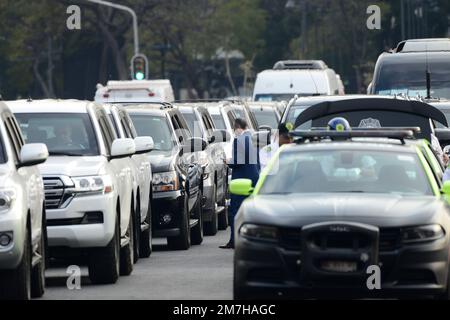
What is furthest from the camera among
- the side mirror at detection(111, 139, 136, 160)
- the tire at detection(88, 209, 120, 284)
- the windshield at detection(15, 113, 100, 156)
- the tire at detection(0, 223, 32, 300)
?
the windshield at detection(15, 113, 100, 156)

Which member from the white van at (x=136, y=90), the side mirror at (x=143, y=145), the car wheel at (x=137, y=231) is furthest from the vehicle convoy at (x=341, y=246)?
the white van at (x=136, y=90)

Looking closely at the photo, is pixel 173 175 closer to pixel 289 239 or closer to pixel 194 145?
pixel 194 145

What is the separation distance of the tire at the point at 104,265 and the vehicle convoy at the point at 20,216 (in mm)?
1285

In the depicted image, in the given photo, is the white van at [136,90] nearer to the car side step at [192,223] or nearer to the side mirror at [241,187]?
the car side step at [192,223]

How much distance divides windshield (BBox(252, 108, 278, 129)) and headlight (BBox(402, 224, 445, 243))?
24207 millimetres

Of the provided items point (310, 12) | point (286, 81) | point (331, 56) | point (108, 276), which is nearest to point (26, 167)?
point (108, 276)

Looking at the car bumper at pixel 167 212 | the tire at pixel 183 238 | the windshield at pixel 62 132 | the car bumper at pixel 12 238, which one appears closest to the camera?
the car bumper at pixel 12 238

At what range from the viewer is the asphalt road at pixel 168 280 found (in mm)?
15156

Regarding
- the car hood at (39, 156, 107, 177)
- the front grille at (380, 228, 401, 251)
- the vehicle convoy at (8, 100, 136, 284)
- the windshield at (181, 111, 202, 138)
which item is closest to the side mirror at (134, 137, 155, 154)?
the vehicle convoy at (8, 100, 136, 284)

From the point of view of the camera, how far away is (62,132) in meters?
17.5

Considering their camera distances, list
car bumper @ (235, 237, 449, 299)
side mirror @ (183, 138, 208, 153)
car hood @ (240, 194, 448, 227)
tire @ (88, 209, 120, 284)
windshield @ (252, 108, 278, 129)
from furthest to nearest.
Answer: windshield @ (252, 108, 278, 129) → side mirror @ (183, 138, 208, 153) → tire @ (88, 209, 120, 284) → car hood @ (240, 194, 448, 227) → car bumper @ (235, 237, 449, 299)

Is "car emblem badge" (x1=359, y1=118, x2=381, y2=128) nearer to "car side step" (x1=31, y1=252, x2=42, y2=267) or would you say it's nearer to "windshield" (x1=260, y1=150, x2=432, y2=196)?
"windshield" (x1=260, y1=150, x2=432, y2=196)

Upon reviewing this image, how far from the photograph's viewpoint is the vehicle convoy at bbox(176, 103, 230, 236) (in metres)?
24.2

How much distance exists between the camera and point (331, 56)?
10319cm
